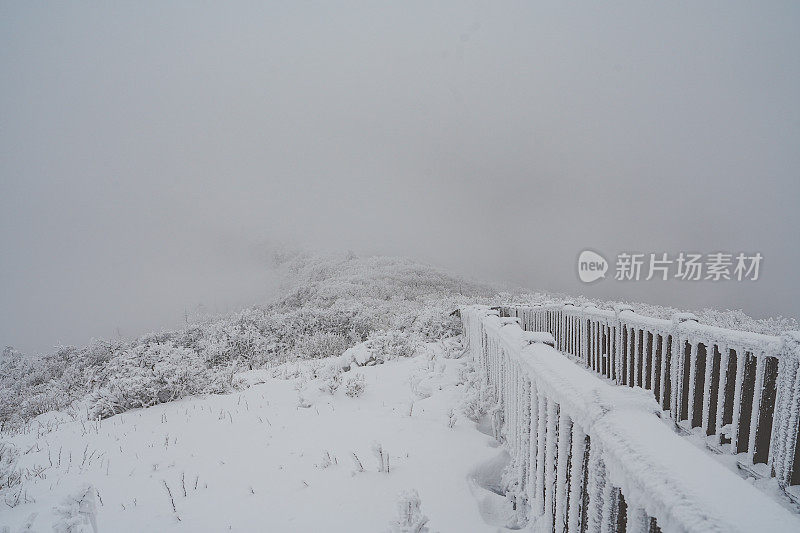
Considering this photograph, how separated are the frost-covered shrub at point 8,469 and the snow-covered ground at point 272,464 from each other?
0.12 m

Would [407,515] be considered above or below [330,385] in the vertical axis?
above

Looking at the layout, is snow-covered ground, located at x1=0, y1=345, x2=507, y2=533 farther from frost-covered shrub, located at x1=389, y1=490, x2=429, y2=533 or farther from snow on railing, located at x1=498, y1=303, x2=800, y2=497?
snow on railing, located at x1=498, y1=303, x2=800, y2=497

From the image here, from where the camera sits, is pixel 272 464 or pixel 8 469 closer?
pixel 8 469

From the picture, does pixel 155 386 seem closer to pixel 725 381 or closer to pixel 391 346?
pixel 391 346

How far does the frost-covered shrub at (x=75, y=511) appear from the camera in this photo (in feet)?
8.57

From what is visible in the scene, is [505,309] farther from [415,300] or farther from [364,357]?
[415,300]

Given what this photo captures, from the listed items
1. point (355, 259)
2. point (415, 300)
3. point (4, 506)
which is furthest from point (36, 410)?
point (355, 259)

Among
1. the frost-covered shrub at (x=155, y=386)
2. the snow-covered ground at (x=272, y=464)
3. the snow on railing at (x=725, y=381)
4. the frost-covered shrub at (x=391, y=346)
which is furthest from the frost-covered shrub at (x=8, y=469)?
the snow on railing at (x=725, y=381)

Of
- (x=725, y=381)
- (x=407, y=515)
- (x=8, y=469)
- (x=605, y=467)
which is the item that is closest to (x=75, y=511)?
(x=8, y=469)

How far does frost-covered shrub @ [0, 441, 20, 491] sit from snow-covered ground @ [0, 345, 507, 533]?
12 cm

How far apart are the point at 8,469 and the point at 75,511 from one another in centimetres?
216

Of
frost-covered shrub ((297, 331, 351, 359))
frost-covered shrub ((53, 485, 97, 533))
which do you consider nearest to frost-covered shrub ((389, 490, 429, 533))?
frost-covered shrub ((53, 485, 97, 533))

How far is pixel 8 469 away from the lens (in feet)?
13.0

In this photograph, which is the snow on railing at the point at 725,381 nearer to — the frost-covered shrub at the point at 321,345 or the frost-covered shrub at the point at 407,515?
the frost-covered shrub at the point at 407,515
